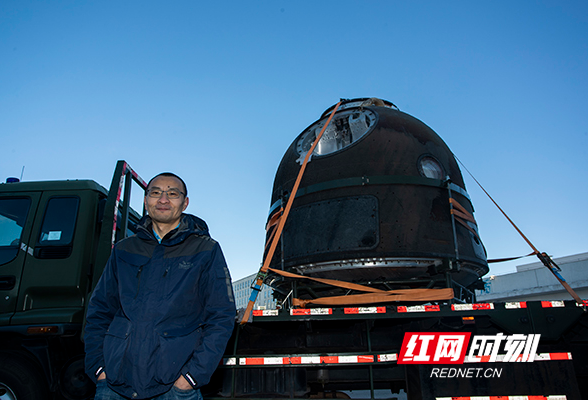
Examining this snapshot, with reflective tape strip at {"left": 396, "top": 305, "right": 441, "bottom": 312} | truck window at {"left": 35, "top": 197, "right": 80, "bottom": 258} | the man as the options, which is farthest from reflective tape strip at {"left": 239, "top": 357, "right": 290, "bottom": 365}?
truck window at {"left": 35, "top": 197, "right": 80, "bottom": 258}

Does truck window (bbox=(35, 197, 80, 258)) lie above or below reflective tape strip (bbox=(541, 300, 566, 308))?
above

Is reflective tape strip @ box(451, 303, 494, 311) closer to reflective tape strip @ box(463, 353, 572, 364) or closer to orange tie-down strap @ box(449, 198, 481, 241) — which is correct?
reflective tape strip @ box(463, 353, 572, 364)

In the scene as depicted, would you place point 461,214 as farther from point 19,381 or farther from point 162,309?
point 19,381

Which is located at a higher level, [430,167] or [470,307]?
[430,167]

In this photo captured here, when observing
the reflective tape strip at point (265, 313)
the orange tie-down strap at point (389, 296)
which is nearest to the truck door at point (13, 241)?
the reflective tape strip at point (265, 313)

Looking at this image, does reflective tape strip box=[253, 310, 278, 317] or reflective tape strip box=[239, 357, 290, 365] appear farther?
reflective tape strip box=[253, 310, 278, 317]

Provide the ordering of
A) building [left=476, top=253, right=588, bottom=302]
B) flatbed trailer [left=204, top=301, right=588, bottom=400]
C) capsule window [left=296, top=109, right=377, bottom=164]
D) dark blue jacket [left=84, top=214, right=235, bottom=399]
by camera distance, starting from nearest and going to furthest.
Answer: dark blue jacket [left=84, top=214, right=235, bottom=399] → flatbed trailer [left=204, top=301, right=588, bottom=400] → capsule window [left=296, top=109, right=377, bottom=164] → building [left=476, top=253, right=588, bottom=302]

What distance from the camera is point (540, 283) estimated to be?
2853cm

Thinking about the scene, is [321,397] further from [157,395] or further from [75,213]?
[75,213]

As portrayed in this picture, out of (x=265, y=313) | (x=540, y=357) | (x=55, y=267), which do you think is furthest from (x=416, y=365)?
(x=55, y=267)

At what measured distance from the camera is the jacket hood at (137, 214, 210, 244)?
2553 mm

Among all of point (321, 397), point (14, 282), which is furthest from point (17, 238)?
point (321, 397)

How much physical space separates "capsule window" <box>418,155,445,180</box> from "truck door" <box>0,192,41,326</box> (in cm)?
479

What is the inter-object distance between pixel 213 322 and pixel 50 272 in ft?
9.71
